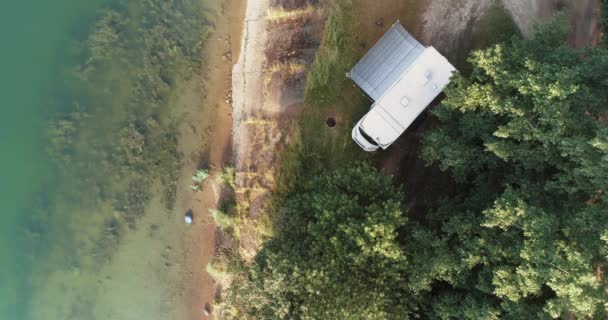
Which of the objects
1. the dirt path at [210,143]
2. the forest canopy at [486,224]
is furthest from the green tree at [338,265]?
the dirt path at [210,143]

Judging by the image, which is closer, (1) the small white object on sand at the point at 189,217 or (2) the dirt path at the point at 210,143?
(2) the dirt path at the point at 210,143

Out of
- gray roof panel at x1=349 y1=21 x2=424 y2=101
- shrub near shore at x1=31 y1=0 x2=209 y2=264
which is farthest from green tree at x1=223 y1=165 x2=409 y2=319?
shrub near shore at x1=31 y1=0 x2=209 y2=264

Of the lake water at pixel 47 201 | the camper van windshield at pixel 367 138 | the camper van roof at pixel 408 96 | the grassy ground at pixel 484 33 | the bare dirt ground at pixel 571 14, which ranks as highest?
the bare dirt ground at pixel 571 14

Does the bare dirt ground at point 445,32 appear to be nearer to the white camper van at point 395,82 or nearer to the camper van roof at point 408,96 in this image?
the white camper van at point 395,82

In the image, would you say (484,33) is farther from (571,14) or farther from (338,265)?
(338,265)

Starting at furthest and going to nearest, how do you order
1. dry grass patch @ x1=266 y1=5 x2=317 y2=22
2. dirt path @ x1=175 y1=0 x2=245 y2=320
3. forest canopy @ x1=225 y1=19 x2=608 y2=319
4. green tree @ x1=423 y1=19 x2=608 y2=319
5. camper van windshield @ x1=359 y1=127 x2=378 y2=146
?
dirt path @ x1=175 y1=0 x2=245 y2=320, dry grass patch @ x1=266 y1=5 x2=317 y2=22, camper van windshield @ x1=359 y1=127 x2=378 y2=146, forest canopy @ x1=225 y1=19 x2=608 y2=319, green tree @ x1=423 y1=19 x2=608 y2=319

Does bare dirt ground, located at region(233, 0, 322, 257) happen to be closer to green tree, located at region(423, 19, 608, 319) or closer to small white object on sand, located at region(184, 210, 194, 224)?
small white object on sand, located at region(184, 210, 194, 224)
